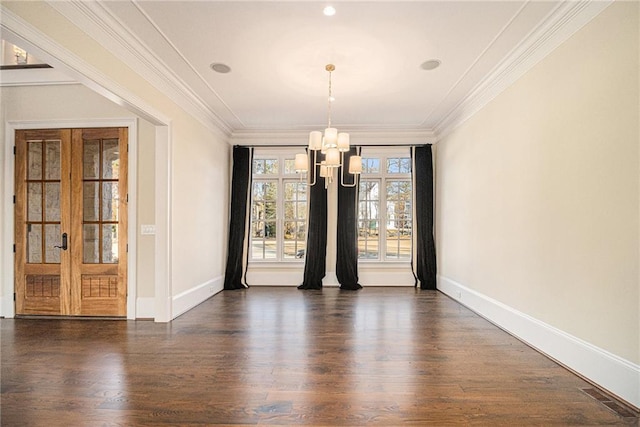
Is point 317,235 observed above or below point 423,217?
below

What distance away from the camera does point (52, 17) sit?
2.24 m

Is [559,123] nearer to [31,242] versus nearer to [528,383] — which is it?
[528,383]

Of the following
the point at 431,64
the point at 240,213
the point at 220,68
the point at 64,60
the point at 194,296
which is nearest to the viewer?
the point at 64,60

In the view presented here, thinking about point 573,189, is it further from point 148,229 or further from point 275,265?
point 275,265

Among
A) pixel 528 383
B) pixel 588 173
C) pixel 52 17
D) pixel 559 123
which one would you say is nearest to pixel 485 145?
pixel 559 123

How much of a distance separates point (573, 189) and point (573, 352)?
1349 millimetres

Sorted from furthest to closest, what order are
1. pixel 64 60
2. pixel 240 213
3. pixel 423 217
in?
pixel 240 213, pixel 423 217, pixel 64 60

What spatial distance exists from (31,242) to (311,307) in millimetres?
3798

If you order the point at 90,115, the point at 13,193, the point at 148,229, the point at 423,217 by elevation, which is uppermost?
the point at 90,115

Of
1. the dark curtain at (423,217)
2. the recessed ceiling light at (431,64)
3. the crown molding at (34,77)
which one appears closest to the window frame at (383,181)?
the dark curtain at (423,217)

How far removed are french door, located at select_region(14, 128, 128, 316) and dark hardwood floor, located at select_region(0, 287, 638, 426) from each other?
0.34 m

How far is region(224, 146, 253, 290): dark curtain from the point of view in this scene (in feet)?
19.7

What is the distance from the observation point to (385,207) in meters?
6.29

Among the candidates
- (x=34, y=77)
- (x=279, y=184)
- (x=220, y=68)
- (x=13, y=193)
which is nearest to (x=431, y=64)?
(x=220, y=68)
